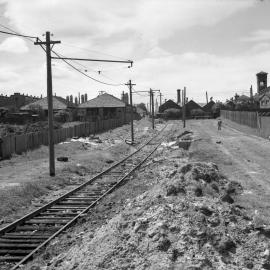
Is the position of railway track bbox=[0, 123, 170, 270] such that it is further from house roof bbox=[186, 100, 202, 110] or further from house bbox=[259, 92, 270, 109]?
house roof bbox=[186, 100, 202, 110]

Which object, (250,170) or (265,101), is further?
(265,101)

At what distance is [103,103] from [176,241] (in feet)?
265

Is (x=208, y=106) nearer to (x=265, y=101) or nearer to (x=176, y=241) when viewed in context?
(x=265, y=101)

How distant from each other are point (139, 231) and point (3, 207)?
7146mm

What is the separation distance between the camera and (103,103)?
292 feet

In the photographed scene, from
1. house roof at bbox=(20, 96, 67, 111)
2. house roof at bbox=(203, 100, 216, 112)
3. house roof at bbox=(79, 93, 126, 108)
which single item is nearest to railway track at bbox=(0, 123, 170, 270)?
house roof at bbox=(20, 96, 67, 111)

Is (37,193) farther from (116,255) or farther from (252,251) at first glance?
(252,251)

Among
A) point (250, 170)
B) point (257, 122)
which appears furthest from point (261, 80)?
point (250, 170)

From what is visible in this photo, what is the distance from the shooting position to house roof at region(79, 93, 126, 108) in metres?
88.2

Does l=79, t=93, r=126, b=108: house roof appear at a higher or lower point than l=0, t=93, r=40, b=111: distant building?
lower

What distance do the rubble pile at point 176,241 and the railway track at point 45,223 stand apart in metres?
1.11

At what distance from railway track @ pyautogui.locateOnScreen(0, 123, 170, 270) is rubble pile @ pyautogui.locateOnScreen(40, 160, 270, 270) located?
1112 millimetres

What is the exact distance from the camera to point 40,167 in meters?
26.2

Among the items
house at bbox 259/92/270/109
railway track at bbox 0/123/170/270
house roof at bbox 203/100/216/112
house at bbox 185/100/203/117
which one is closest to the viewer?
railway track at bbox 0/123/170/270
